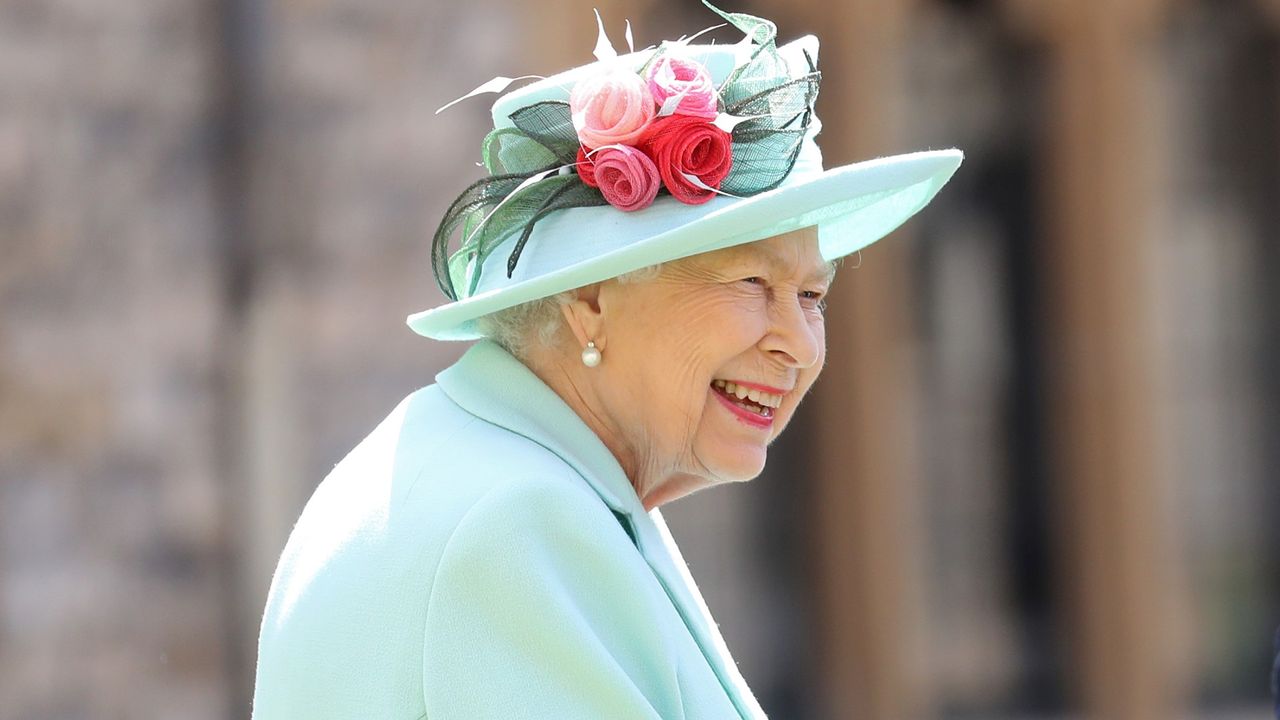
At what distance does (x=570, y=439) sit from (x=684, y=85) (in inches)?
17.2

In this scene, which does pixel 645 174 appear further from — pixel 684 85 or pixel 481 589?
pixel 481 589

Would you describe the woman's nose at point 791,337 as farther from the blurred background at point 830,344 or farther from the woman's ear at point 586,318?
the blurred background at point 830,344

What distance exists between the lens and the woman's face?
208 centimetres

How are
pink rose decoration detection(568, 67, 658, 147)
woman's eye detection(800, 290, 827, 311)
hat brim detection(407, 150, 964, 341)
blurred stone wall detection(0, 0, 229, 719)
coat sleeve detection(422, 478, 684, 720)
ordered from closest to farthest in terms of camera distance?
coat sleeve detection(422, 478, 684, 720), hat brim detection(407, 150, 964, 341), pink rose decoration detection(568, 67, 658, 147), woman's eye detection(800, 290, 827, 311), blurred stone wall detection(0, 0, 229, 719)

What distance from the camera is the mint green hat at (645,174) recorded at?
6.56 feet

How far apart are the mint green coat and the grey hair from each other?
0.08 metres

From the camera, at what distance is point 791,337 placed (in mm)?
2117

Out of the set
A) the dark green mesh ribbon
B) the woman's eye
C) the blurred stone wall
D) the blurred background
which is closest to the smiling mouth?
the woman's eye

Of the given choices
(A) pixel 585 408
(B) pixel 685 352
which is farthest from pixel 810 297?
(A) pixel 585 408

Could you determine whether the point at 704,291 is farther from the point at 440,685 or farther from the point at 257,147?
the point at 257,147

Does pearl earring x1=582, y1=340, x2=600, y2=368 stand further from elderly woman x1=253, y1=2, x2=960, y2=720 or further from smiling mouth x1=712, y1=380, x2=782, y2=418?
smiling mouth x1=712, y1=380, x2=782, y2=418

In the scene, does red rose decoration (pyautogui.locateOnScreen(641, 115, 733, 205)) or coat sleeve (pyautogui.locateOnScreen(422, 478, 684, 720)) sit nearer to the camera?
coat sleeve (pyautogui.locateOnScreen(422, 478, 684, 720))

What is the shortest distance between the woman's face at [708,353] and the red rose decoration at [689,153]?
0.25 feet

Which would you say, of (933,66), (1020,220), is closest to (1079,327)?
(1020,220)
